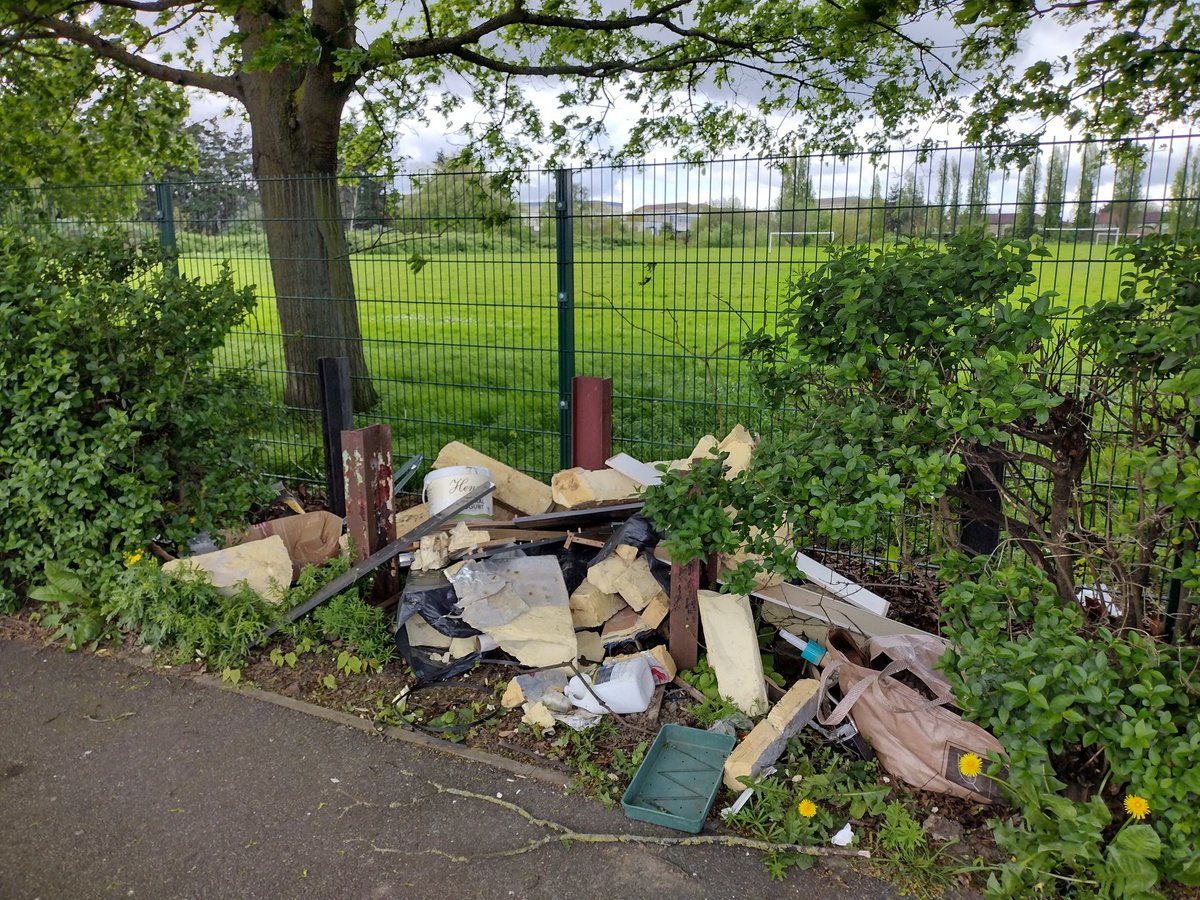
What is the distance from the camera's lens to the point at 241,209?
6.87 m

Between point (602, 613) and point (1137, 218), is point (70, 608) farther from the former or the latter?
point (1137, 218)

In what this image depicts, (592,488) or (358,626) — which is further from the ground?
(592,488)

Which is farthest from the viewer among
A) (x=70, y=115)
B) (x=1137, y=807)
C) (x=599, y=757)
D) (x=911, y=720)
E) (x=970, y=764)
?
(x=70, y=115)

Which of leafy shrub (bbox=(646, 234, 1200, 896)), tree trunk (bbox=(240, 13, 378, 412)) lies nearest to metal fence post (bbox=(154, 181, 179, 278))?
tree trunk (bbox=(240, 13, 378, 412))

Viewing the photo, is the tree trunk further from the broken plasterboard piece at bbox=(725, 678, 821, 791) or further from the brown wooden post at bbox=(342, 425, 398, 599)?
the broken plasterboard piece at bbox=(725, 678, 821, 791)

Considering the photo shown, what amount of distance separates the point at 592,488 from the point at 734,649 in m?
1.56

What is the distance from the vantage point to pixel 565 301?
5938mm

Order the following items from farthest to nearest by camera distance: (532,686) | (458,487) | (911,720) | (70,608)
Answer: (458,487) < (70,608) < (532,686) < (911,720)

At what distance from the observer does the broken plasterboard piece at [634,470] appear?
200 inches

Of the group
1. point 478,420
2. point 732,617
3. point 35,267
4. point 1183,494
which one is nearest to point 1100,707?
point 1183,494

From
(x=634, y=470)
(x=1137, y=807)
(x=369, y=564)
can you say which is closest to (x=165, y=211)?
(x=369, y=564)

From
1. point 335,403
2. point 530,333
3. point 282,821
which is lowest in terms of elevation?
point 282,821

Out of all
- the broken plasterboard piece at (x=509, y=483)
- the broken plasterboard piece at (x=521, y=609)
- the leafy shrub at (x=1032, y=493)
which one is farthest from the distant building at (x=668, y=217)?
the broken plasterboard piece at (x=521, y=609)

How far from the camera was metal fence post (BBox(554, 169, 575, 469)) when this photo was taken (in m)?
5.84
